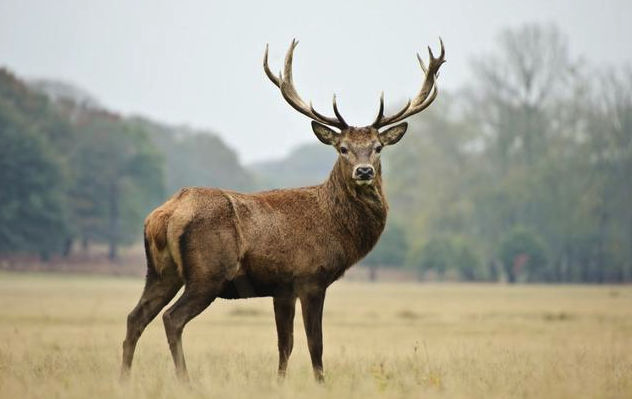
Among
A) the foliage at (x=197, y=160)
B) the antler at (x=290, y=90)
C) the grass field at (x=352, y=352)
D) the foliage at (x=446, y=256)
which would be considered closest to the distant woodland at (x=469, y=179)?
the foliage at (x=446, y=256)

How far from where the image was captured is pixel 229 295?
1064 cm

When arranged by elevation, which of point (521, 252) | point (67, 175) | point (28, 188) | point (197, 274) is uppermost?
point (67, 175)

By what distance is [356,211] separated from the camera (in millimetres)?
11312

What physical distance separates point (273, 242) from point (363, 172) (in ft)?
4.11

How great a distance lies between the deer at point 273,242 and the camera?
10203 mm

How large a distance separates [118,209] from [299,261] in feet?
207

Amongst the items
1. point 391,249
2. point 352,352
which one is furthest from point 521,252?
point 352,352

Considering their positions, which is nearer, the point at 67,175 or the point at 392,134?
the point at 392,134

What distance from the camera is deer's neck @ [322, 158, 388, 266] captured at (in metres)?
11.2

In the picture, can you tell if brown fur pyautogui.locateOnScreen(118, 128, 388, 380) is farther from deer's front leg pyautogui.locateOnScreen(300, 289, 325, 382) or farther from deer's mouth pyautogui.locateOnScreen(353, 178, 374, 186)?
deer's mouth pyautogui.locateOnScreen(353, 178, 374, 186)

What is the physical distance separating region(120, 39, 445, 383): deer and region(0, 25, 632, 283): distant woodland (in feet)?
167

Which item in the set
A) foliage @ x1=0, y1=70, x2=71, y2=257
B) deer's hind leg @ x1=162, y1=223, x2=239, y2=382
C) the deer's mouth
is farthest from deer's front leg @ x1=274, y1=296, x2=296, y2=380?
foliage @ x1=0, y1=70, x2=71, y2=257

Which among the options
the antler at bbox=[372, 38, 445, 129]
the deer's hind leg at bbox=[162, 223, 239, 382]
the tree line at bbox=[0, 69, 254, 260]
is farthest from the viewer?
the tree line at bbox=[0, 69, 254, 260]

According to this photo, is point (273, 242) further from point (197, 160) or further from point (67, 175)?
point (197, 160)
